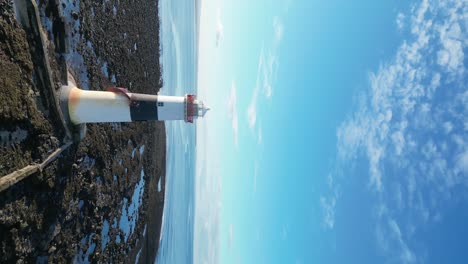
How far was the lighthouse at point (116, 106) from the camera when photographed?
12852 millimetres

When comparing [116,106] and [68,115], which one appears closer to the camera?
[68,115]

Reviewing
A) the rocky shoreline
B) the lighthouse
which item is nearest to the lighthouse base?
the lighthouse

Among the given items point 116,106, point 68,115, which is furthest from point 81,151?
point 116,106

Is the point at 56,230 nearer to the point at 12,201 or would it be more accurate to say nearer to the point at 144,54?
the point at 12,201

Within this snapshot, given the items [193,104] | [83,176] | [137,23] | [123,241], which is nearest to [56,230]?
[83,176]

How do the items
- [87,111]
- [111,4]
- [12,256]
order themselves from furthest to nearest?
1. [111,4]
2. [87,111]
3. [12,256]

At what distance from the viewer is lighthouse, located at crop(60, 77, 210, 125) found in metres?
12.9

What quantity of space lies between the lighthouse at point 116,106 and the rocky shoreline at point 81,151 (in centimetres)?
87

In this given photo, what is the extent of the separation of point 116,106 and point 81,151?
3133 mm

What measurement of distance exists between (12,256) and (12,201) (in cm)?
154

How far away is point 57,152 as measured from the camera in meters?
12.1

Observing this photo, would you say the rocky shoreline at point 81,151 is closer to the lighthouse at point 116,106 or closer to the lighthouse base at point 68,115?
the lighthouse base at point 68,115

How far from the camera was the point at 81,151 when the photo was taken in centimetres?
1510

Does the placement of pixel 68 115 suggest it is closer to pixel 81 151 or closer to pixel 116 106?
pixel 116 106
